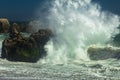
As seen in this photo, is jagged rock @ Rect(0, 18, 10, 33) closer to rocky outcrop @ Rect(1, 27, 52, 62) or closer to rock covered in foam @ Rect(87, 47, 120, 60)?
rock covered in foam @ Rect(87, 47, 120, 60)

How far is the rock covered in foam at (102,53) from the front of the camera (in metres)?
38.0

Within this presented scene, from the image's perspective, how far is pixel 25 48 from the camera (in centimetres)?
3541

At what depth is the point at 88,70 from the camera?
28203mm

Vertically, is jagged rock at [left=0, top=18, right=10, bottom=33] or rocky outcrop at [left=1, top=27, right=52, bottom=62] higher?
jagged rock at [left=0, top=18, right=10, bottom=33]

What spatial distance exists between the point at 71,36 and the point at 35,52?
6820 mm

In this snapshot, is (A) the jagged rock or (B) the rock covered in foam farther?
(A) the jagged rock

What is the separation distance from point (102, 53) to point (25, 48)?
7.71 meters

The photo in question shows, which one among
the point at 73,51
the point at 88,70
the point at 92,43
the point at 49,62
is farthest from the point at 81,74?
the point at 92,43

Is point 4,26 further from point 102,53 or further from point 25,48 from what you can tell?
point 25,48

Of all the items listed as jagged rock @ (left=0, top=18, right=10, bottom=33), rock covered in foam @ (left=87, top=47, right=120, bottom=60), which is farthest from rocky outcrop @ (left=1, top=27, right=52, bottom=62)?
jagged rock @ (left=0, top=18, right=10, bottom=33)

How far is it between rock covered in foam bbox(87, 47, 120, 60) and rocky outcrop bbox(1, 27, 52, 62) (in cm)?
468

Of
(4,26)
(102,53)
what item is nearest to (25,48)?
(102,53)

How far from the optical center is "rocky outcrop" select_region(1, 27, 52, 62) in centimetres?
3494

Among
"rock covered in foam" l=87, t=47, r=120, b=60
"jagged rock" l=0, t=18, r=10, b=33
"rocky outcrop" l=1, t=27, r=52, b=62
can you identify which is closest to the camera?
"rocky outcrop" l=1, t=27, r=52, b=62
